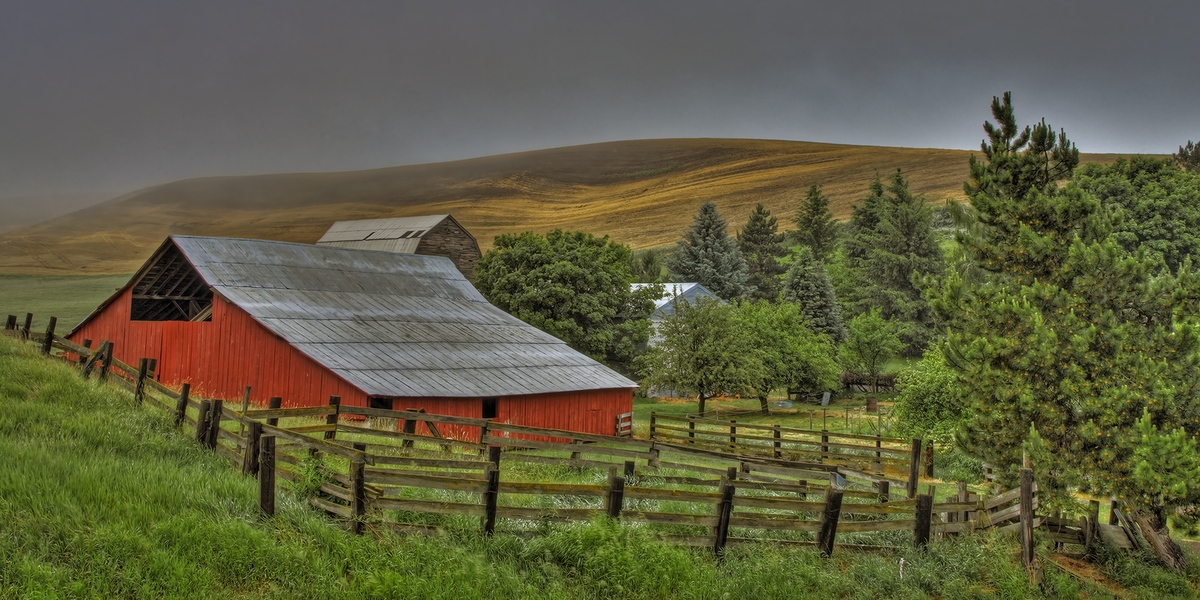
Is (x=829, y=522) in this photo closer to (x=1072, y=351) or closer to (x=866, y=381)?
(x=1072, y=351)

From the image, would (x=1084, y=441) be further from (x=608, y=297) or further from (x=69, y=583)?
(x=608, y=297)

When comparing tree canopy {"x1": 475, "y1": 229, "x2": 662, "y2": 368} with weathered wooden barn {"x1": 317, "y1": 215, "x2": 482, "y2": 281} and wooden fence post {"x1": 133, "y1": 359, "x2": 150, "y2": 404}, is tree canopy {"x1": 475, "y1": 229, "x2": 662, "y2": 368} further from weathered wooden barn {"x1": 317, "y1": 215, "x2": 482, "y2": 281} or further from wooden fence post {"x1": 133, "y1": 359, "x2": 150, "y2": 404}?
wooden fence post {"x1": 133, "y1": 359, "x2": 150, "y2": 404}

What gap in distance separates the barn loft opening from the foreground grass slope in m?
18.8

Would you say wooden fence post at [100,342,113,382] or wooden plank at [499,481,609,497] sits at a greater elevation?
wooden fence post at [100,342,113,382]

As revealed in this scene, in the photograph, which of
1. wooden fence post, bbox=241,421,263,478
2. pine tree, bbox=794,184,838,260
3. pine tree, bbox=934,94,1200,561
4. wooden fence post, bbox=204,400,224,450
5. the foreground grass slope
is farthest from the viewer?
pine tree, bbox=794,184,838,260

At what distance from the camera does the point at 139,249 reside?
63.3 m

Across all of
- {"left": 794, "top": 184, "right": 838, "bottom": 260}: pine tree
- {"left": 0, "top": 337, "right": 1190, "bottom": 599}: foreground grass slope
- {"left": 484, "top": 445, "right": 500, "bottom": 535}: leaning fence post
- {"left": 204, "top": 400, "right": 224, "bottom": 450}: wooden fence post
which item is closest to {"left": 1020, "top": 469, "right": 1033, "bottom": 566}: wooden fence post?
{"left": 0, "top": 337, "right": 1190, "bottom": 599}: foreground grass slope

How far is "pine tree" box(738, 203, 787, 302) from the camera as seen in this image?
8138cm

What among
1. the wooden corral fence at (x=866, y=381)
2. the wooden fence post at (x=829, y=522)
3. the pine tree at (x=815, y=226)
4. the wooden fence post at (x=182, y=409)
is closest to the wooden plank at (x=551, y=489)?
the wooden fence post at (x=829, y=522)

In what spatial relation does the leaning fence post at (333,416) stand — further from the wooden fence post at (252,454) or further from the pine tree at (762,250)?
the pine tree at (762,250)

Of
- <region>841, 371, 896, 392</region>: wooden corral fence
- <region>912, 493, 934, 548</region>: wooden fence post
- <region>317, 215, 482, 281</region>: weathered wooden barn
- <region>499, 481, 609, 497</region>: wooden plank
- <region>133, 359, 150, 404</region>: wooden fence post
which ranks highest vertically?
<region>317, 215, 482, 281</region>: weathered wooden barn

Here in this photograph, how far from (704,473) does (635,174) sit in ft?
293

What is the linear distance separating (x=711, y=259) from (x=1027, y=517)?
64.3 meters

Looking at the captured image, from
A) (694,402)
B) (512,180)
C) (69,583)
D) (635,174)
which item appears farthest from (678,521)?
(635,174)
